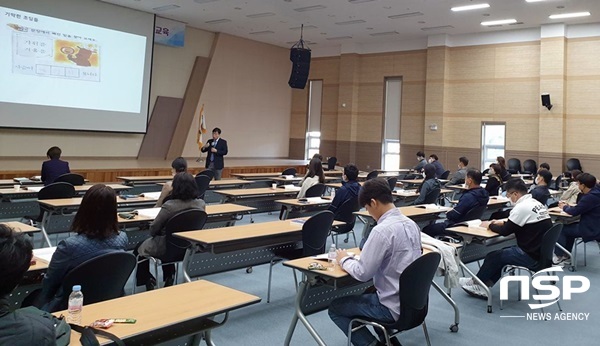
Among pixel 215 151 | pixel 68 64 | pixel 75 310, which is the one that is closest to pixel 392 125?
pixel 215 151

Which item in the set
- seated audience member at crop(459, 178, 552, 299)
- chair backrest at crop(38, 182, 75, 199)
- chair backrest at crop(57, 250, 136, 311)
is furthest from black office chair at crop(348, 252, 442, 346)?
chair backrest at crop(38, 182, 75, 199)

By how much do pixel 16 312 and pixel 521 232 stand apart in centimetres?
406

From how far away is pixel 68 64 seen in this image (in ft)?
38.2

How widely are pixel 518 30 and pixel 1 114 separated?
13749 mm

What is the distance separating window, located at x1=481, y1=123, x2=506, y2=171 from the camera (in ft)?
47.1

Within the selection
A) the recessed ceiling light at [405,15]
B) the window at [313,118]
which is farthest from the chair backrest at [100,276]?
the window at [313,118]

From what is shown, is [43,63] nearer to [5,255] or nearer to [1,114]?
[1,114]

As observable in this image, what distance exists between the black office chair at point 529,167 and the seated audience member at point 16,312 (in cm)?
1364

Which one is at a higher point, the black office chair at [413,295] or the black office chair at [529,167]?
the black office chair at [529,167]

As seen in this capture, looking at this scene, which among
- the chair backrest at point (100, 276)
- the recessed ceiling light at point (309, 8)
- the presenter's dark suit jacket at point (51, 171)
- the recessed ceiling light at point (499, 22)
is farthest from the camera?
the recessed ceiling light at point (499, 22)

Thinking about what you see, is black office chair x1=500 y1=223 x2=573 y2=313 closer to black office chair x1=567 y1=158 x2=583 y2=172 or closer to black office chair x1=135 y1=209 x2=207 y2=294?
black office chair x1=135 y1=209 x2=207 y2=294

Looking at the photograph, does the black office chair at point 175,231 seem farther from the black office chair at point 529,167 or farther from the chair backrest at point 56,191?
the black office chair at point 529,167

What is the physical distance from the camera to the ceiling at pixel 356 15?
11.6 m

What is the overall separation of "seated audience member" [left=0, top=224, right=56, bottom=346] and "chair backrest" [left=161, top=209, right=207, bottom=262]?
92.3 inches
